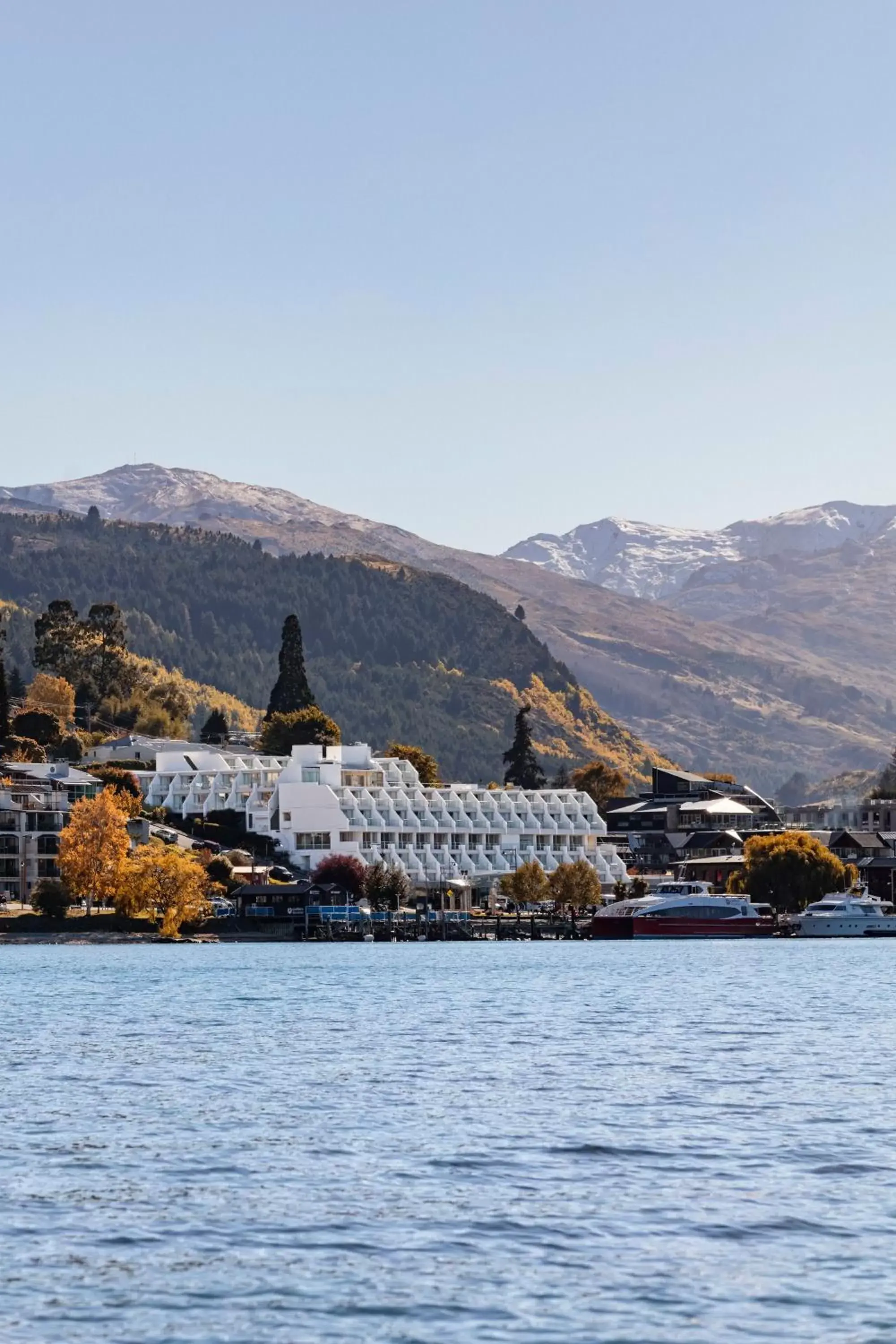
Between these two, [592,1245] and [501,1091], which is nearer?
[592,1245]

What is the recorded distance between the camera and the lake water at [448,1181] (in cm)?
3309

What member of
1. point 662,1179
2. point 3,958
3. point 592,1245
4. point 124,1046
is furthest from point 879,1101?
point 3,958

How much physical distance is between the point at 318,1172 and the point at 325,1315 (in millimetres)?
13535

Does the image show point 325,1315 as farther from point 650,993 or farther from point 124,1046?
point 650,993

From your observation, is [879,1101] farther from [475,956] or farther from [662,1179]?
[475,956]

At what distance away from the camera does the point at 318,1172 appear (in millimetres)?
46250

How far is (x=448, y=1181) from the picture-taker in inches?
1773

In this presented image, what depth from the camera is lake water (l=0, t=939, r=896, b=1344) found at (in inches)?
1303

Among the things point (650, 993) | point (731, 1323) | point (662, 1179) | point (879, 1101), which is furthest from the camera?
point (650, 993)

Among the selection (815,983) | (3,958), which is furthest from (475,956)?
(815,983)

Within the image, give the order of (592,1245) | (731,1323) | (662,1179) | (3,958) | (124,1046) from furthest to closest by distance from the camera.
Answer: (3,958) → (124,1046) → (662,1179) → (592,1245) → (731,1323)

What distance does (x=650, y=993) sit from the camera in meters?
118

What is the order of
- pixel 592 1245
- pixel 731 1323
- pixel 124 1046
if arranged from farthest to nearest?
1. pixel 124 1046
2. pixel 592 1245
3. pixel 731 1323

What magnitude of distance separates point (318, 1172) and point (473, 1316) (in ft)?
46.0
